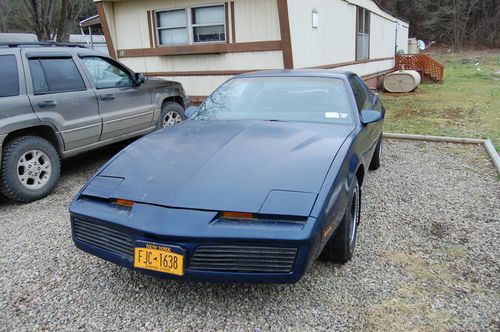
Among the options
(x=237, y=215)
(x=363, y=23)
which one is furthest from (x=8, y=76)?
(x=363, y=23)

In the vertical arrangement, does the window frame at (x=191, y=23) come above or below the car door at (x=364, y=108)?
above

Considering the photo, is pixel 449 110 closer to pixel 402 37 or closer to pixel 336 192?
pixel 336 192

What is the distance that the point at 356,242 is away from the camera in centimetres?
352

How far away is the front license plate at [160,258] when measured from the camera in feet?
7.62

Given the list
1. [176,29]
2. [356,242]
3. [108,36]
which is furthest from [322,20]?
[356,242]

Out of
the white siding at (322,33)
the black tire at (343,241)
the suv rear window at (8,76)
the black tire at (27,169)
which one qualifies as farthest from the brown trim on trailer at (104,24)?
the black tire at (343,241)

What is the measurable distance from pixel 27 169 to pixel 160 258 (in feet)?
9.84

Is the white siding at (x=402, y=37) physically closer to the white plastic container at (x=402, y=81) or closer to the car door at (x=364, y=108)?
the white plastic container at (x=402, y=81)

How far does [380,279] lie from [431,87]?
46.8 feet

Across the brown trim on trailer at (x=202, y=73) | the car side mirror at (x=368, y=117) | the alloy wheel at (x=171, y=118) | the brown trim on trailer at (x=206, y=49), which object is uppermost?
the brown trim on trailer at (x=206, y=49)

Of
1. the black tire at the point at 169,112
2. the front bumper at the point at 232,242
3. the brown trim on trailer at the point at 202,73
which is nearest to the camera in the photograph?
the front bumper at the point at 232,242

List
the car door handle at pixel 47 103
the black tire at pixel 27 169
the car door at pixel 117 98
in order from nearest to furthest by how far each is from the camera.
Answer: the black tire at pixel 27 169 < the car door handle at pixel 47 103 < the car door at pixel 117 98

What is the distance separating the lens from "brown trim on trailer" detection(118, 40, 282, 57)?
836 centimetres

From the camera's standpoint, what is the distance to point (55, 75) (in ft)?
16.5
